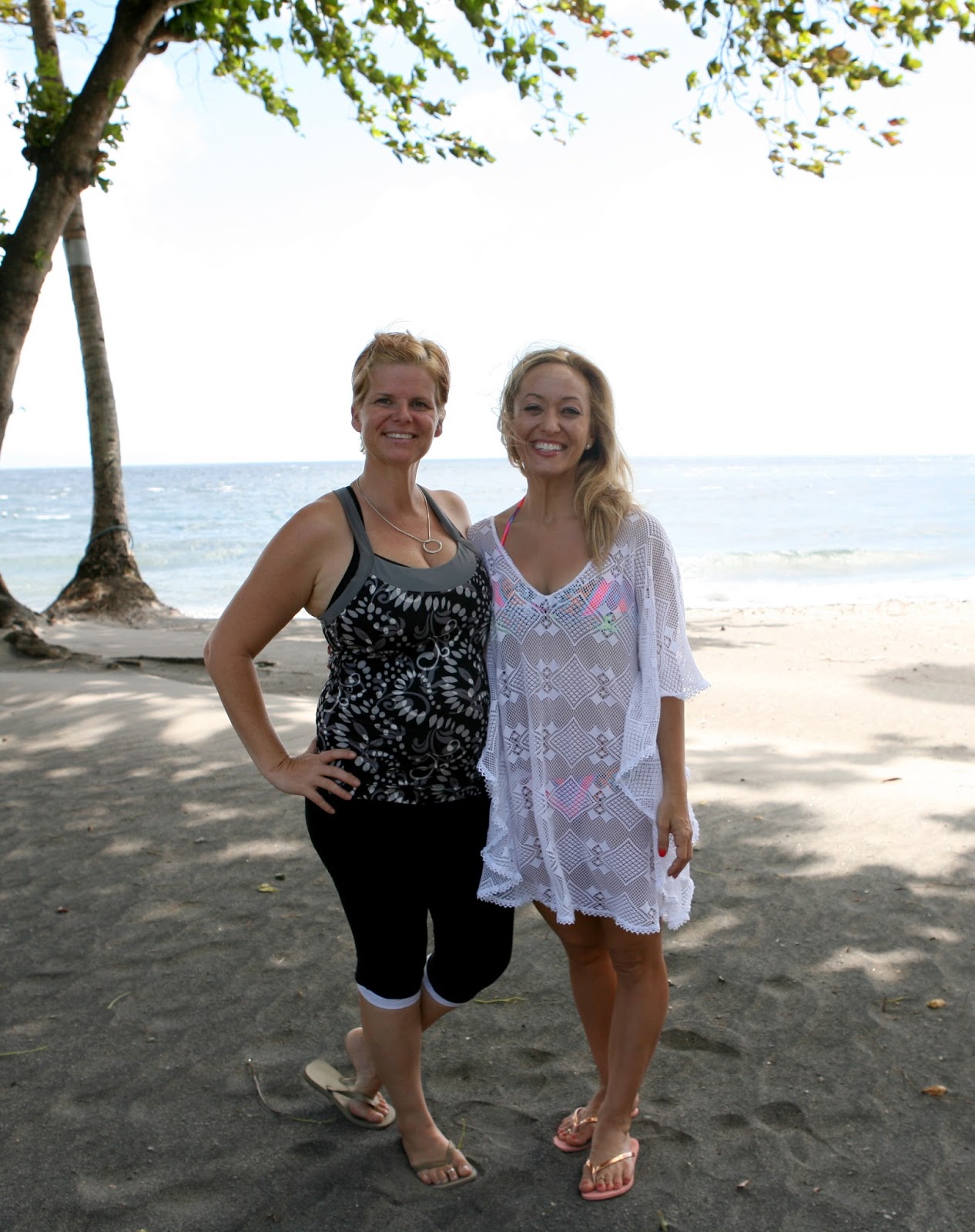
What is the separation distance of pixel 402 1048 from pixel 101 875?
2.30m

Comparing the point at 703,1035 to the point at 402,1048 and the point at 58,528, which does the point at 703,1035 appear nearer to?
the point at 402,1048

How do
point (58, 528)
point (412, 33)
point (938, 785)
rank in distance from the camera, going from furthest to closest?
1. point (58, 528)
2. point (412, 33)
3. point (938, 785)

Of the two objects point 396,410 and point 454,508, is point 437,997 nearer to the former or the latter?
point 454,508

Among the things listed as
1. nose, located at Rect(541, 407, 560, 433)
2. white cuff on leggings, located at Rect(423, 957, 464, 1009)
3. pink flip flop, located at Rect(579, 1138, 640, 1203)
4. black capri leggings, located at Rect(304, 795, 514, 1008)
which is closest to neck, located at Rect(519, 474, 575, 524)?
nose, located at Rect(541, 407, 560, 433)

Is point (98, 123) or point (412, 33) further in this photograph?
point (412, 33)

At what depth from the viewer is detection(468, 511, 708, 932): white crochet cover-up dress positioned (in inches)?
104

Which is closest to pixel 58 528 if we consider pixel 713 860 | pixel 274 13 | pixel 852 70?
pixel 274 13

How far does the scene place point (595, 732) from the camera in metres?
2.66

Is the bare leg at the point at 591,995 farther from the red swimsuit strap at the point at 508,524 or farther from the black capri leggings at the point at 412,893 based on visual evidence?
the red swimsuit strap at the point at 508,524

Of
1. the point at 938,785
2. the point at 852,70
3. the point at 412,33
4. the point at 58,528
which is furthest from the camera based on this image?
the point at 58,528

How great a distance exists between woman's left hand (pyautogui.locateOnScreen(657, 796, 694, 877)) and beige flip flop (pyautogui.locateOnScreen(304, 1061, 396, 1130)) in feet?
3.57

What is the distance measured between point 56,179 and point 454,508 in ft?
24.4

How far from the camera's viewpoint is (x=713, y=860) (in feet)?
15.7

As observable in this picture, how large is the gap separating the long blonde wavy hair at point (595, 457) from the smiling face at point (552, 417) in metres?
0.03
